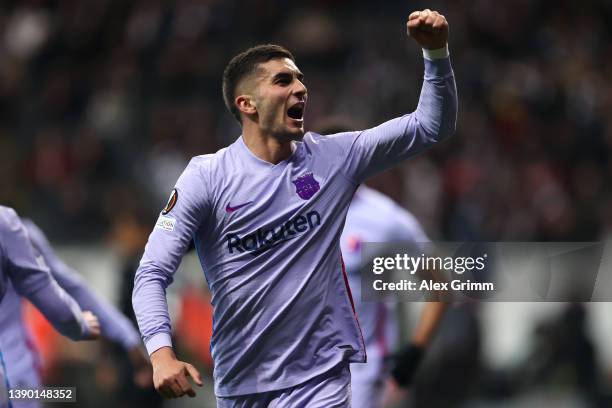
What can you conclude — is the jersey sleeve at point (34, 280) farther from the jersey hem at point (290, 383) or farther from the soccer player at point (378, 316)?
the soccer player at point (378, 316)

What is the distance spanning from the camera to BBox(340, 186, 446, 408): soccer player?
274 inches

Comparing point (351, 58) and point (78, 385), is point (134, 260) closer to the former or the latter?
point (78, 385)

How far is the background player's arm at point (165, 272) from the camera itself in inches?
187

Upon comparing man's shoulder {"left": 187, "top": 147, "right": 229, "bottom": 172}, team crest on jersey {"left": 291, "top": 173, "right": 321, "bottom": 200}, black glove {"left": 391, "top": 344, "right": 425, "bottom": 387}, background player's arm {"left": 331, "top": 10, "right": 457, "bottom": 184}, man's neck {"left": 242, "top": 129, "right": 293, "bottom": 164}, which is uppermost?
background player's arm {"left": 331, "top": 10, "right": 457, "bottom": 184}

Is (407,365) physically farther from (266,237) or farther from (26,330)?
(26,330)

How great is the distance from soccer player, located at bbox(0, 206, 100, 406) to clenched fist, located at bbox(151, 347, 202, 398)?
3.61 ft

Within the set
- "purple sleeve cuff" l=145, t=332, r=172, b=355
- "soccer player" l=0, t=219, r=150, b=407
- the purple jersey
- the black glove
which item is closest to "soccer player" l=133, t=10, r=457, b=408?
"purple sleeve cuff" l=145, t=332, r=172, b=355

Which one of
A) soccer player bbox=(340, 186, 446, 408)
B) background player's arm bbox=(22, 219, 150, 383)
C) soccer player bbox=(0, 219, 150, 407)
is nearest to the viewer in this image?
soccer player bbox=(0, 219, 150, 407)

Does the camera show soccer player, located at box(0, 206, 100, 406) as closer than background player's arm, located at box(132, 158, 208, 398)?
No

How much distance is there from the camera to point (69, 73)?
607 inches

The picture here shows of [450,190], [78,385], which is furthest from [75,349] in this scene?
[450,190]

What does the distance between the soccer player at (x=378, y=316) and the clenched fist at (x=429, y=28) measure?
84.7 inches

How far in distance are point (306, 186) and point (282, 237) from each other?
0.85ft

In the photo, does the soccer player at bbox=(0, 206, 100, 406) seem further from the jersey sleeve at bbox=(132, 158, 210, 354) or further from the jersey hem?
the jersey hem
